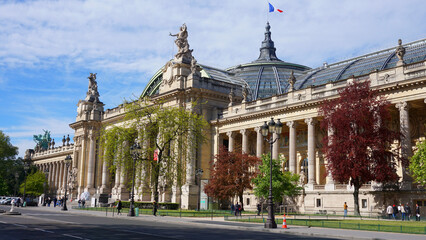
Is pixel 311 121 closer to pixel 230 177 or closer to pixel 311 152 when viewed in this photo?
pixel 311 152

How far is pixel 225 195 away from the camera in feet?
158

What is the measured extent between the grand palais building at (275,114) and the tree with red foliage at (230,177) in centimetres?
430

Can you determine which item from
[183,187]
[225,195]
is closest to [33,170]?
[183,187]

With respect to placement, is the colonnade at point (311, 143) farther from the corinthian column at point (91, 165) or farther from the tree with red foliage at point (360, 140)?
the corinthian column at point (91, 165)

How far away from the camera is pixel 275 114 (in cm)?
5409

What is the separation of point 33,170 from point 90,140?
58.8 metres

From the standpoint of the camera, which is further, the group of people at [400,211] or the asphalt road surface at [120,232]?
the group of people at [400,211]

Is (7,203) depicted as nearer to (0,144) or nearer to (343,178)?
(0,144)

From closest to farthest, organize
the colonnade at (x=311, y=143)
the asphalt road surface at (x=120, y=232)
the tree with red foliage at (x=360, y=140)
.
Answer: the asphalt road surface at (x=120, y=232), the tree with red foliage at (x=360, y=140), the colonnade at (x=311, y=143)

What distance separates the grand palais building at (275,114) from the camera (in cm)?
4162

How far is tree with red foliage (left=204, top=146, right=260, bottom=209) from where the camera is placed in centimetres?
4788

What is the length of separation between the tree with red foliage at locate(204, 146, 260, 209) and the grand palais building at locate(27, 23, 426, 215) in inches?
169

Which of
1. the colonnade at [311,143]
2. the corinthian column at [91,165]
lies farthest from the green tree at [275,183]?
the corinthian column at [91,165]

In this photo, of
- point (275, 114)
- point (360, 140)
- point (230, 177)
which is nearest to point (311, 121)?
point (275, 114)
